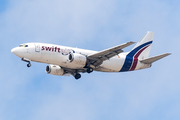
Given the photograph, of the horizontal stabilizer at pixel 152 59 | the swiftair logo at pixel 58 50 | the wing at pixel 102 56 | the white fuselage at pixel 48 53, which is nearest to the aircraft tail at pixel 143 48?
the horizontal stabilizer at pixel 152 59

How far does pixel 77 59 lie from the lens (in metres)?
58.5

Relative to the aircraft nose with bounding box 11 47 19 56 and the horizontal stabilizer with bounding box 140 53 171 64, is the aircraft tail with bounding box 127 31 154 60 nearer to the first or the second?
the horizontal stabilizer with bounding box 140 53 171 64

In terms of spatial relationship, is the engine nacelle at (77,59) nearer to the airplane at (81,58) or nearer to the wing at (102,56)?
the airplane at (81,58)

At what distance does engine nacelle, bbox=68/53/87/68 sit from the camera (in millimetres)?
58331

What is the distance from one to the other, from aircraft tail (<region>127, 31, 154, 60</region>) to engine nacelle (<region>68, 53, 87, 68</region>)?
8.92 metres

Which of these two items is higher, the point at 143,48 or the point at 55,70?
the point at 143,48

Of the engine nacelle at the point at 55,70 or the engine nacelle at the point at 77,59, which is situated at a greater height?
the engine nacelle at the point at 77,59

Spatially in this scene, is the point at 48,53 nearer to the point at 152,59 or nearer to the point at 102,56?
the point at 102,56

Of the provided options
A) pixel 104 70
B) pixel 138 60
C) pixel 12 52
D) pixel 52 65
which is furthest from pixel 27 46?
pixel 138 60

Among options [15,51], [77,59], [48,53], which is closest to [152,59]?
[77,59]

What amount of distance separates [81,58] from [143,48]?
12.7 metres

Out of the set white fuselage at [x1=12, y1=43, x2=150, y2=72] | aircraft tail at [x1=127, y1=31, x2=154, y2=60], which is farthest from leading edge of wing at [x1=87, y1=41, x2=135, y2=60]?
aircraft tail at [x1=127, y1=31, x2=154, y2=60]

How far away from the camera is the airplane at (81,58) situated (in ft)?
190

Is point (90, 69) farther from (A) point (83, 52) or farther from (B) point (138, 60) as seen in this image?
(B) point (138, 60)
